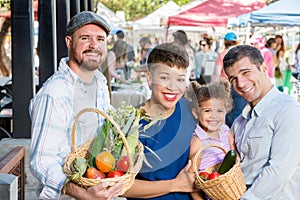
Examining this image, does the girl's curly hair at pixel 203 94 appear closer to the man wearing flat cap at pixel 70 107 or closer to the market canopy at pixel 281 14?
the man wearing flat cap at pixel 70 107

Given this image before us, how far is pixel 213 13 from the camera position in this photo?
23.0 meters

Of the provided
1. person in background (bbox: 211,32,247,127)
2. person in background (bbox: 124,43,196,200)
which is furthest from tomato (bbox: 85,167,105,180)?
person in background (bbox: 211,32,247,127)

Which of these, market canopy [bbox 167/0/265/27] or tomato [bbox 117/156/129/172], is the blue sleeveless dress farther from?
market canopy [bbox 167/0/265/27]

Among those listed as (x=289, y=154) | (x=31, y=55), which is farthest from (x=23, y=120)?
(x=289, y=154)

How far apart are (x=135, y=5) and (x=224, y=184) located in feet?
192

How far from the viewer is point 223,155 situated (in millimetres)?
3975

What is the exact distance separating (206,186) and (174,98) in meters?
0.52

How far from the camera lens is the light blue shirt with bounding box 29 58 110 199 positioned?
3.47 m

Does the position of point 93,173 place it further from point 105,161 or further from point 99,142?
point 99,142

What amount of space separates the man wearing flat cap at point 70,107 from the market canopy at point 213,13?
58.9ft

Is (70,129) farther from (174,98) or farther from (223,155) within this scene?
(223,155)

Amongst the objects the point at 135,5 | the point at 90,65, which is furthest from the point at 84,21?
the point at 135,5

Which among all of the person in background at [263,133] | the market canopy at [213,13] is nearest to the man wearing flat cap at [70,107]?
the person in background at [263,133]

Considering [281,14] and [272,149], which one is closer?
[272,149]
